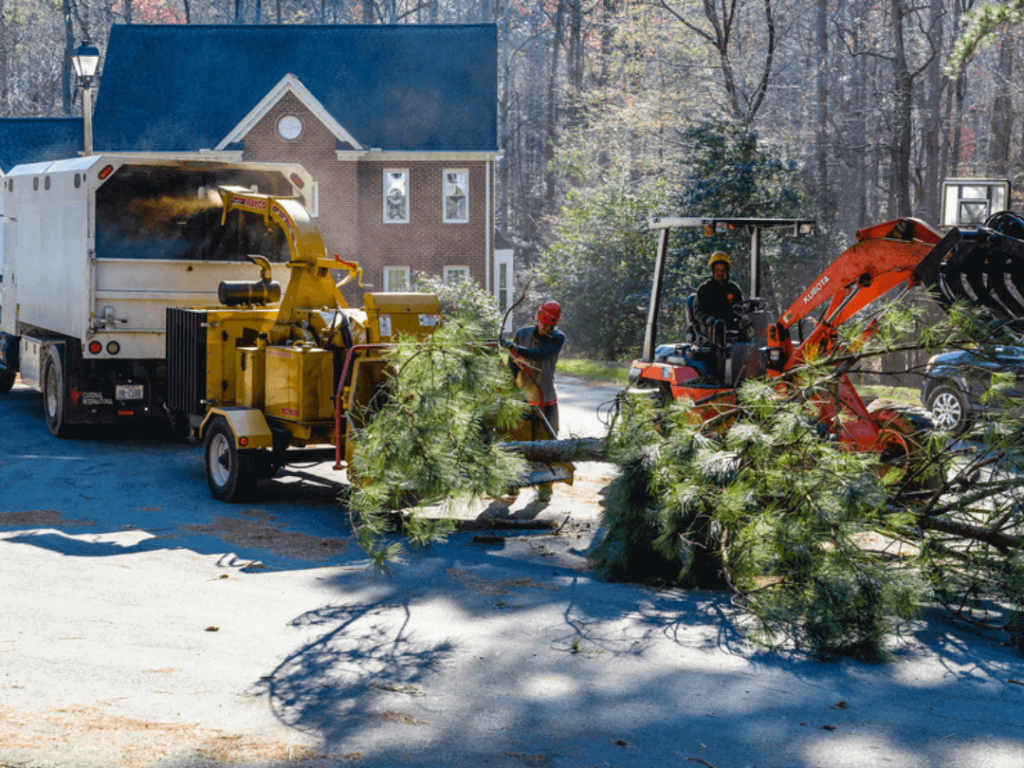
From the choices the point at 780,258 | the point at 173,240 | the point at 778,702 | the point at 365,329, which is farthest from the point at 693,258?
the point at 778,702

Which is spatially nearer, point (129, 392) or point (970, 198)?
point (129, 392)

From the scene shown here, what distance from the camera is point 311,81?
36.5 m

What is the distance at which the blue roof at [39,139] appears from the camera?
129 ft

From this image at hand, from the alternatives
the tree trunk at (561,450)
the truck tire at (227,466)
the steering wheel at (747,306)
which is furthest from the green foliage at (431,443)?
the steering wheel at (747,306)

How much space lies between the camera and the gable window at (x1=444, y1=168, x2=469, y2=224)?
35656mm

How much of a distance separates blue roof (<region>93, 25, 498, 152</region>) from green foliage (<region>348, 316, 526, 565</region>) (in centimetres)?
2774

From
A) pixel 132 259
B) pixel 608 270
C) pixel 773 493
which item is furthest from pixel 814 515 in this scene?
pixel 608 270

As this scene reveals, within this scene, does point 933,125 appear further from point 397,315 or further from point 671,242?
point 397,315

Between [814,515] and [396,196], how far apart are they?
3021 centimetres

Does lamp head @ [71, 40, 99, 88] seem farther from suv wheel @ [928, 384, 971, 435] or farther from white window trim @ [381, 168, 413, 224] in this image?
white window trim @ [381, 168, 413, 224]

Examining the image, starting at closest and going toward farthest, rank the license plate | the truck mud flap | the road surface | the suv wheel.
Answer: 1. the road surface
2. the truck mud flap
3. the license plate
4. the suv wheel

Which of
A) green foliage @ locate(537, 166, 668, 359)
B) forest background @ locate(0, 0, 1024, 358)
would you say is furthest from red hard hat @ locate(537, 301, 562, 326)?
green foliage @ locate(537, 166, 668, 359)

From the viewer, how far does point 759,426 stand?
23.7 ft

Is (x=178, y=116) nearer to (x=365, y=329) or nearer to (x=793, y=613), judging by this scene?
(x=365, y=329)
